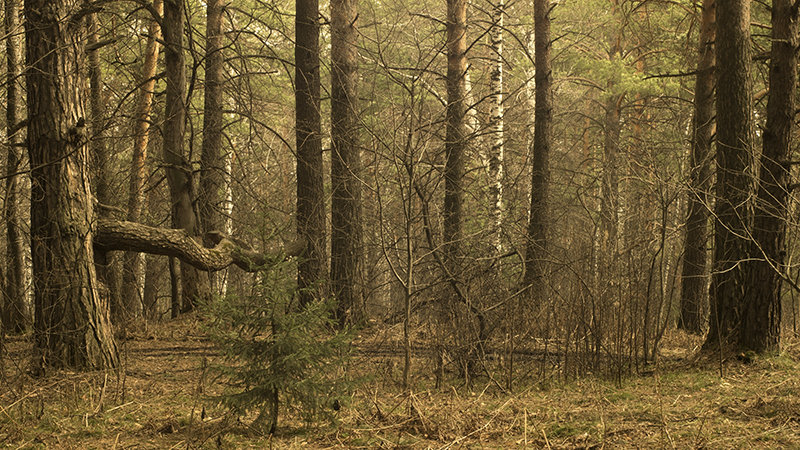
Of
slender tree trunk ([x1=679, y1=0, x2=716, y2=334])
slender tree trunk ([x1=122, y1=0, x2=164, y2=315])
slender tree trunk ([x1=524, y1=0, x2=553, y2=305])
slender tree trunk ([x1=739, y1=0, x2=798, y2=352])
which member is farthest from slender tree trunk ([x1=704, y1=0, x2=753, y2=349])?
slender tree trunk ([x1=122, y1=0, x2=164, y2=315])

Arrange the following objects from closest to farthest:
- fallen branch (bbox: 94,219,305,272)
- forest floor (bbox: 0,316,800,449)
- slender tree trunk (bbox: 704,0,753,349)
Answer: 1. forest floor (bbox: 0,316,800,449)
2. slender tree trunk (bbox: 704,0,753,349)
3. fallen branch (bbox: 94,219,305,272)

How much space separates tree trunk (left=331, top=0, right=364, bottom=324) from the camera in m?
11.4

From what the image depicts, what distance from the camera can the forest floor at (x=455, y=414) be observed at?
17.3 feet

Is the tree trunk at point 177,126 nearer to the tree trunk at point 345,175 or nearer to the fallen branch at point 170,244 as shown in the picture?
the fallen branch at point 170,244

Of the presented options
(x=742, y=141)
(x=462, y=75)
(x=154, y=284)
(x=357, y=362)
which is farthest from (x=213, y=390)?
(x=154, y=284)

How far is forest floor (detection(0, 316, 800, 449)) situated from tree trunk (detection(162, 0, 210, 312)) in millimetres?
3562

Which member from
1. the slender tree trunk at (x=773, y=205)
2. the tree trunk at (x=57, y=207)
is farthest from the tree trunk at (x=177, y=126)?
the slender tree trunk at (x=773, y=205)

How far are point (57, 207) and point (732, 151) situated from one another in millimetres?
7392

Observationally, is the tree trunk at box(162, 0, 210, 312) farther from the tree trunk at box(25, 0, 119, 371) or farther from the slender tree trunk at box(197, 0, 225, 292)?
the tree trunk at box(25, 0, 119, 371)

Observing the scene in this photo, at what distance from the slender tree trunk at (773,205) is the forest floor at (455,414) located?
36cm

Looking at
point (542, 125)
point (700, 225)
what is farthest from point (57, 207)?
point (700, 225)

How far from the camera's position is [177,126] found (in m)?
10.9

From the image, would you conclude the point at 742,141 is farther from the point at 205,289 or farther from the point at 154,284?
the point at 154,284

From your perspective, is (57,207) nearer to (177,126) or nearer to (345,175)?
(177,126)
